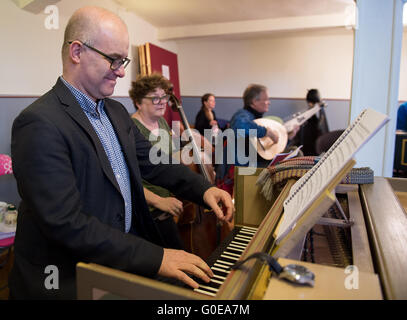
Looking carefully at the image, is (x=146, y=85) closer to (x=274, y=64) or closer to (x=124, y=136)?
(x=124, y=136)

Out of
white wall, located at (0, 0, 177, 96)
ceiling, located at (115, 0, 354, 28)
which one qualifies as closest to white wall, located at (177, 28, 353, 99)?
ceiling, located at (115, 0, 354, 28)

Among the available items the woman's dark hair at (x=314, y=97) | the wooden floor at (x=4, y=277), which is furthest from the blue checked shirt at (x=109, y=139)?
the woman's dark hair at (x=314, y=97)

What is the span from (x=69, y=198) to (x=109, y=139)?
1.32ft

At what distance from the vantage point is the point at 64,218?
0.98 metres

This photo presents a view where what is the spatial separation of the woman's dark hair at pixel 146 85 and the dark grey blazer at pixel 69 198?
1153 mm

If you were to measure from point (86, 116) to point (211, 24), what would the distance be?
19.4 feet

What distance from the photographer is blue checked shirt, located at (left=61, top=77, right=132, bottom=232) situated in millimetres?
1289

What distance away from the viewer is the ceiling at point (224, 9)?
523cm

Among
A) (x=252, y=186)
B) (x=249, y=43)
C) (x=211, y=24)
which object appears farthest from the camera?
(x=249, y=43)

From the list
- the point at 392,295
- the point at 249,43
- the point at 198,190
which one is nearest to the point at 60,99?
the point at 198,190

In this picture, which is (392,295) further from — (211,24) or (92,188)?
(211,24)

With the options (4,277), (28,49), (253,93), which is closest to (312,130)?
(253,93)

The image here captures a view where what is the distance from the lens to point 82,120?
121cm

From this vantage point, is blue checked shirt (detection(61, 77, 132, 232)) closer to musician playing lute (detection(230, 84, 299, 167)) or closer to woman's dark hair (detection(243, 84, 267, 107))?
musician playing lute (detection(230, 84, 299, 167))
